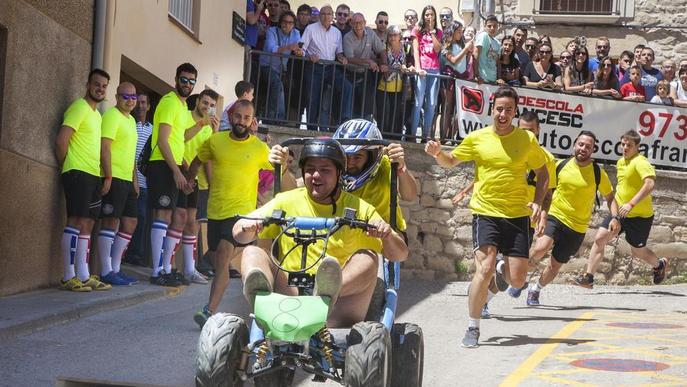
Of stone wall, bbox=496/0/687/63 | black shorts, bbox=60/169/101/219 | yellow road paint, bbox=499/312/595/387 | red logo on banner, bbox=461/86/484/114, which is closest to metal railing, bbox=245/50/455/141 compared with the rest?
red logo on banner, bbox=461/86/484/114

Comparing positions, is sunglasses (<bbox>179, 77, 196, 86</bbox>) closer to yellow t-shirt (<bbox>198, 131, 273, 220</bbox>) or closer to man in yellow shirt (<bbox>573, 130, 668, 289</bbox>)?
yellow t-shirt (<bbox>198, 131, 273, 220</bbox>)

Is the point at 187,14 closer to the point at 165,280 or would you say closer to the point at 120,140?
the point at 120,140

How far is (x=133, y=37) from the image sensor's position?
1466 centimetres

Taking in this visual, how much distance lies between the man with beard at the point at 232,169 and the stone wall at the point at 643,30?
14090 millimetres

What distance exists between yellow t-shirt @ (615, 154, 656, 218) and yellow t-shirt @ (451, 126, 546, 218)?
5176mm

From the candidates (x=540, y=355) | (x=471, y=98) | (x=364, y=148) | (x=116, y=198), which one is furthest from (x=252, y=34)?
(x=364, y=148)

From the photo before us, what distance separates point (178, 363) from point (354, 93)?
377 inches

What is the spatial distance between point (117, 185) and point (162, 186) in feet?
2.18

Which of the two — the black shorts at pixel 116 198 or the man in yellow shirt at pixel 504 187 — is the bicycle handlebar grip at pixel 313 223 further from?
the black shorts at pixel 116 198

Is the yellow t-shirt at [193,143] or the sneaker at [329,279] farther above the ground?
the yellow t-shirt at [193,143]

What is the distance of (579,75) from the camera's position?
1877 cm

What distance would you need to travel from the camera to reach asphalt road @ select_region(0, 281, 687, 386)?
8.41 metres

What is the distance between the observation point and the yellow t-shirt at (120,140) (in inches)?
497

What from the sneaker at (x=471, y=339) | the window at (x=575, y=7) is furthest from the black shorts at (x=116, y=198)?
the window at (x=575, y=7)
